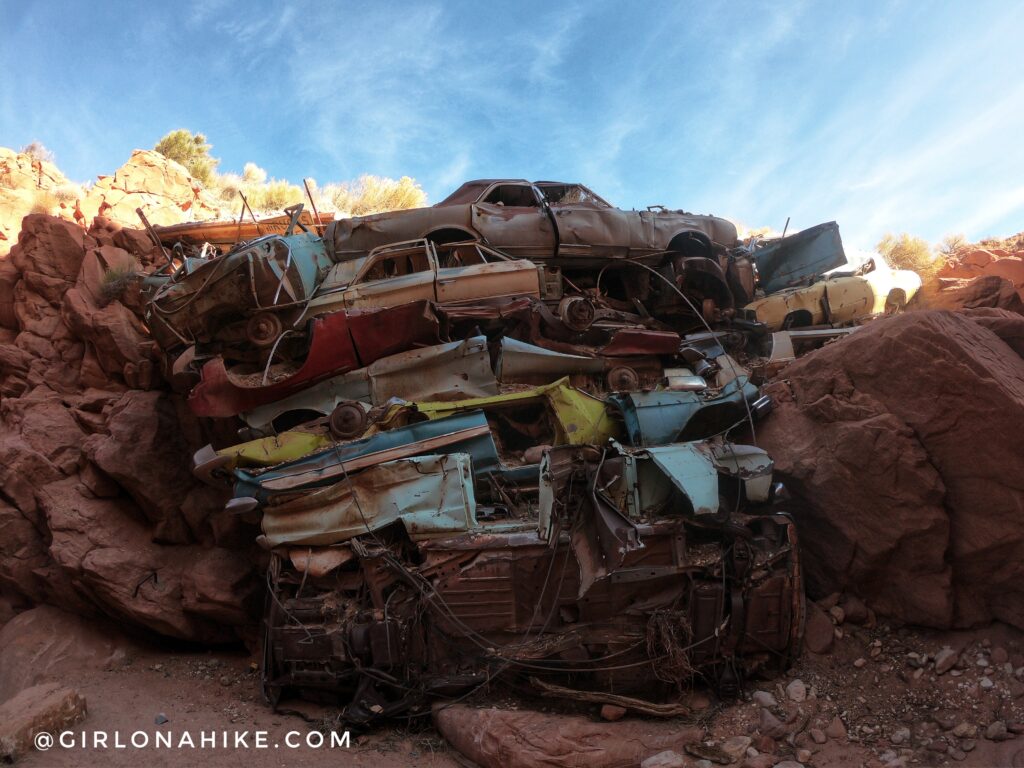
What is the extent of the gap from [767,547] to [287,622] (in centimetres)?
419

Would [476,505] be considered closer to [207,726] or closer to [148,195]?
[207,726]

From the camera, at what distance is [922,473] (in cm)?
499

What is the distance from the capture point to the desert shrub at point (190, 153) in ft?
68.3

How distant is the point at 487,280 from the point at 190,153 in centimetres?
1822

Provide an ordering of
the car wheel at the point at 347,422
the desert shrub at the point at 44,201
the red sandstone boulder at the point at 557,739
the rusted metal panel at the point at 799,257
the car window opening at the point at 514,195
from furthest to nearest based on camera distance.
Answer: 1. the desert shrub at the point at 44,201
2. the rusted metal panel at the point at 799,257
3. the car window opening at the point at 514,195
4. the car wheel at the point at 347,422
5. the red sandstone boulder at the point at 557,739

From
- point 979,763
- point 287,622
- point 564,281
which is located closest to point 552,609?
point 287,622

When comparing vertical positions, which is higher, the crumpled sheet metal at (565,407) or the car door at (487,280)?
the car door at (487,280)

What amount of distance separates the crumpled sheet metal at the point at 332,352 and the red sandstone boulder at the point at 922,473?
438 cm

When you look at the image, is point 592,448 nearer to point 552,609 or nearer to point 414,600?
point 552,609

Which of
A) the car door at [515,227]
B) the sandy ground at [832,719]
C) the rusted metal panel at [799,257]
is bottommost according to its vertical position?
the sandy ground at [832,719]

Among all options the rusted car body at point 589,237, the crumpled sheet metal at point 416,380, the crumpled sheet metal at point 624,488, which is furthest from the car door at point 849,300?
the crumpled sheet metal at point 416,380

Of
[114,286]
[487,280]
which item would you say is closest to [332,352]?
[487,280]

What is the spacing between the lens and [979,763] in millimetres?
3791

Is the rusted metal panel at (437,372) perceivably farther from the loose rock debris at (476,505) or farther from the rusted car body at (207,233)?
the rusted car body at (207,233)
